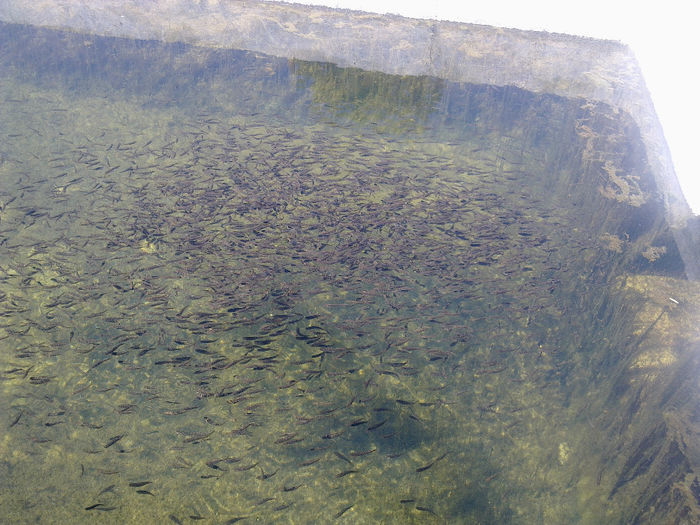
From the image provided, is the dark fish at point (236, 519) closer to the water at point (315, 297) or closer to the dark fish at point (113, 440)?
the water at point (315, 297)

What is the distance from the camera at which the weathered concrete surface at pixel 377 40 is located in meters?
10.7

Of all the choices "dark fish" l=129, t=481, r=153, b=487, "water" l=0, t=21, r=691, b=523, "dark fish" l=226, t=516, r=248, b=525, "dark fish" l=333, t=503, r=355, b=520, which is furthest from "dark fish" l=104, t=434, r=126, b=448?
"dark fish" l=333, t=503, r=355, b=520

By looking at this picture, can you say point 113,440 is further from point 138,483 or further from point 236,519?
point 236,519

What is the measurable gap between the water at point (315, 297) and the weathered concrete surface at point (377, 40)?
70 centimetres

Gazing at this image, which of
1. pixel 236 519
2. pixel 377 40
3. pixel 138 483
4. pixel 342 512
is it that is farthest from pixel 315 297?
pixel 377 40

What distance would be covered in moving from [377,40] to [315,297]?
8034mm

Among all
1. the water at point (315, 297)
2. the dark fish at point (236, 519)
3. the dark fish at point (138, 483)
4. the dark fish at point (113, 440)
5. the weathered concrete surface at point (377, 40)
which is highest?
the weathered concrete surface at point (377, 40)

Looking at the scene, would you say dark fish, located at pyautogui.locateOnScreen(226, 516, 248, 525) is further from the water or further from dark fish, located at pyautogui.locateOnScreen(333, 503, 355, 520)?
dark fish, located at pyautogui.locateOnScreen(333, 503, 355, 520)

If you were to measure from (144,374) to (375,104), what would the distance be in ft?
24.4

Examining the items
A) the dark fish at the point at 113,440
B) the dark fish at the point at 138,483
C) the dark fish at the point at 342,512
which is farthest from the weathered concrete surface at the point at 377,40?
the dark fish at the point at 138,483

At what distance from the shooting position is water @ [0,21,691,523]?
15.7 ft

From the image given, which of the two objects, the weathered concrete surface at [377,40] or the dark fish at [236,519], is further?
the weathered concrete surface at [377,40]

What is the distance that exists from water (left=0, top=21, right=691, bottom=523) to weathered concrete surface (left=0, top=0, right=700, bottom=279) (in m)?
0.70

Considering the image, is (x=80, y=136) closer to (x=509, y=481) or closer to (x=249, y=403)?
(x=249, y=403)
